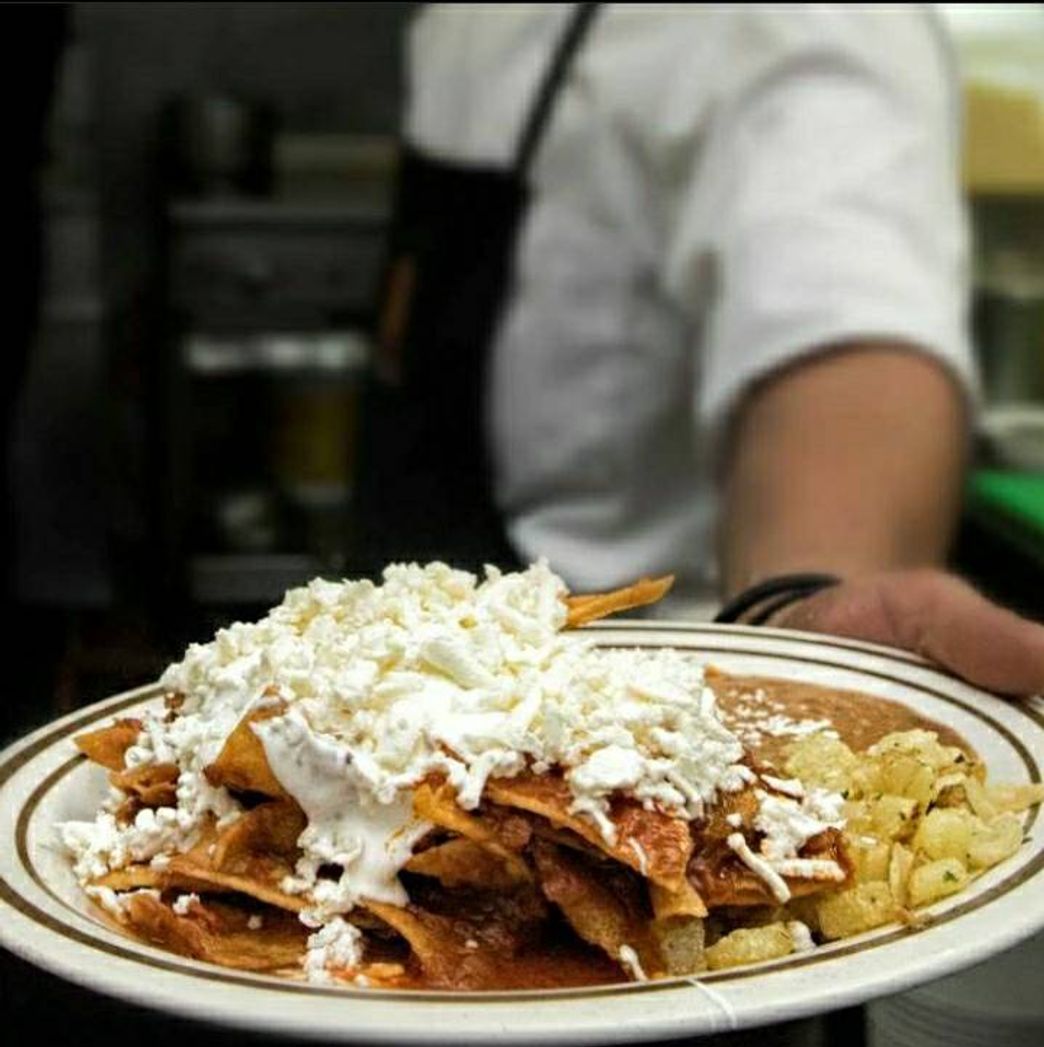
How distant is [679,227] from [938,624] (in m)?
0.62

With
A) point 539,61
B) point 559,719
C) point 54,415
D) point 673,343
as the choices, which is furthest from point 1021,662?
point 54,415

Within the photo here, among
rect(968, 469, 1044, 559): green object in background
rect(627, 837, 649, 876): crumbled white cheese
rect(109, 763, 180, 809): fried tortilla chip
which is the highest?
rect(627, 837, 649, 876): crumbled white cheese

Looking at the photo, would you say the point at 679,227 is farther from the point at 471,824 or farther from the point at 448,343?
the point at 471,824

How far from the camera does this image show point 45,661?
0.66 metres

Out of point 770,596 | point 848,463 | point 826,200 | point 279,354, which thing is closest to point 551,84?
point 826,200

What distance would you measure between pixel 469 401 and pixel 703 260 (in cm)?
24

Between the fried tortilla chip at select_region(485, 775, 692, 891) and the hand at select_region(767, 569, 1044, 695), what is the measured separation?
0.19 m

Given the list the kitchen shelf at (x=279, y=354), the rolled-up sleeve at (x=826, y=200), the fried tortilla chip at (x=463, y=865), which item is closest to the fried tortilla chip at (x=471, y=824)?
the fried tortilla chip at (x=463, y=865)

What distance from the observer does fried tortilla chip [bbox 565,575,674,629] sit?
22.5 inches

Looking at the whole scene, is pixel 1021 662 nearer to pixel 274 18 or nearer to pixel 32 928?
pixel 32 928

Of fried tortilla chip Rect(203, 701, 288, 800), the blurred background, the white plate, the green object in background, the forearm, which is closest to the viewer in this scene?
the white plate

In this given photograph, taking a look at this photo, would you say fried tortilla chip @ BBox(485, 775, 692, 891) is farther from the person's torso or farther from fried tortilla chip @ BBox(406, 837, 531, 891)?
the person's torso

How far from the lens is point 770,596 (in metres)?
0.76

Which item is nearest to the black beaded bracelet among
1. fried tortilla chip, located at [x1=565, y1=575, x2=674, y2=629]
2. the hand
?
the hand
